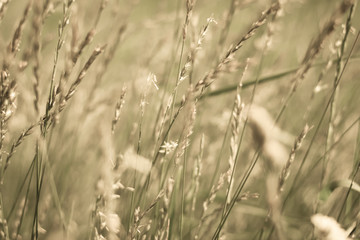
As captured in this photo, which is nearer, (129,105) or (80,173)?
(80,173)

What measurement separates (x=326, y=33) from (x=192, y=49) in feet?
1.03

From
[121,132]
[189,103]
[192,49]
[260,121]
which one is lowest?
[260,121]

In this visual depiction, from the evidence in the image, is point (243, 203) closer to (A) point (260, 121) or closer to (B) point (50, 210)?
(B) point (50, 210)

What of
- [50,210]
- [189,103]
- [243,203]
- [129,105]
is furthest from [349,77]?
[50,210]

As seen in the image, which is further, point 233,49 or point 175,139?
point 175,139

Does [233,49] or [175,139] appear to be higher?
[175,139]

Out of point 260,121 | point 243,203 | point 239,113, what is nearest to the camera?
point 260,121

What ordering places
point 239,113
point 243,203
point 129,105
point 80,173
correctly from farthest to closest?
1. point 129,105
2. point 80,173
3. point 243,203
4. point 239,113

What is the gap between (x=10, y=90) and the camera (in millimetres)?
835

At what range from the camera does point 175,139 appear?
1.81 metres

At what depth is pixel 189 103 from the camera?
83 cm

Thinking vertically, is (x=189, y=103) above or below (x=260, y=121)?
above

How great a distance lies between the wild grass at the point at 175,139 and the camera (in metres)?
0.87

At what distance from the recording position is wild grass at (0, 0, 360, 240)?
865 millimetres
